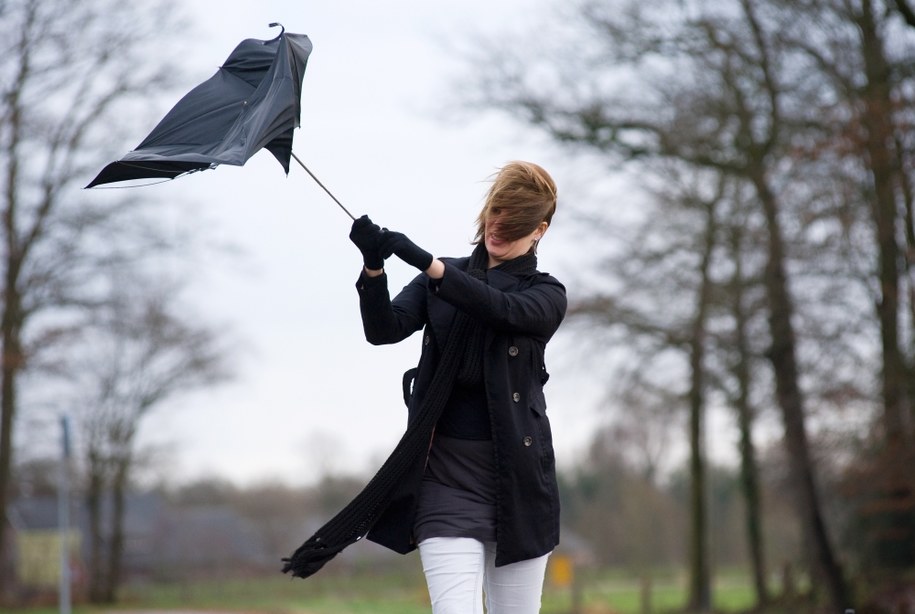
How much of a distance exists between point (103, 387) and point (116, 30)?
55.6 ft

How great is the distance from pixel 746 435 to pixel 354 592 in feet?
52.2

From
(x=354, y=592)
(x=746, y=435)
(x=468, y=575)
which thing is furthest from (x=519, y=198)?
(x=354, y=592)

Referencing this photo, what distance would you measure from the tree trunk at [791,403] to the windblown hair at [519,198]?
15.1m

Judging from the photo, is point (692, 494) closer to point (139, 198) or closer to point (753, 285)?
point (753, 285)

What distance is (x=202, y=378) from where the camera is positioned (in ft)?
126

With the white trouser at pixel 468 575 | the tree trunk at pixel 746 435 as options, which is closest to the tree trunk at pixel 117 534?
the tree trunk at pixel 746 435

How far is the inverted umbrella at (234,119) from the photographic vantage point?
3.69m

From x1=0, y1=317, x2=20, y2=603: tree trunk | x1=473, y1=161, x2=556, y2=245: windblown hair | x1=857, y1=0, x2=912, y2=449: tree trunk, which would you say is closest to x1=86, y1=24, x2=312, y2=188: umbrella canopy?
x1=473, y1=161, x2=556, y2=245: windblown hair

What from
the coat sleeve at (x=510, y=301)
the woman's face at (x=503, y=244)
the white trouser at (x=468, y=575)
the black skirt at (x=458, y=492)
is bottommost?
the white trouser at (x=468, y=575)

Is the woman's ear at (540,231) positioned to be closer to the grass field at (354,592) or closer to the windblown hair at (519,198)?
the windblown hair at (519,198)

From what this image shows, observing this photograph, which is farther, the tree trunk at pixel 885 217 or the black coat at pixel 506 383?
the tree trunk at pixel 885 217

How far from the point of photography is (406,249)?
355cm

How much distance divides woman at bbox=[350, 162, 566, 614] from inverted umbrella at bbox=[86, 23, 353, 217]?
0.51 meters

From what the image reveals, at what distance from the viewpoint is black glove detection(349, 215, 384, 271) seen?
3.54m
